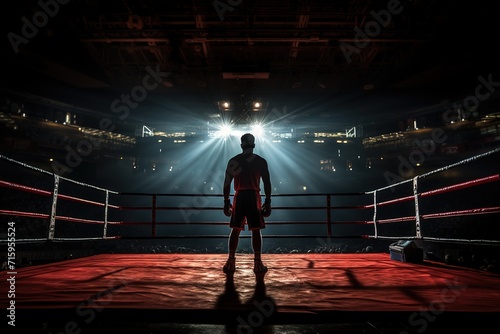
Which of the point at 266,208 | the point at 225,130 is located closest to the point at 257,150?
the point at 225,130

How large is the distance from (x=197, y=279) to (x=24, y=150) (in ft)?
69.3

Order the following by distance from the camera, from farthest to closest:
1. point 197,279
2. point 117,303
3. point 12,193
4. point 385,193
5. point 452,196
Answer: point 385,193
point 452,196
point 12,193
point 197,279
point 117,303

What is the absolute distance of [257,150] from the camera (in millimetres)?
25516

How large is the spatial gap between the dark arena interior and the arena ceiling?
0.23 feet

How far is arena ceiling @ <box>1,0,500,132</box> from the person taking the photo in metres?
7.85

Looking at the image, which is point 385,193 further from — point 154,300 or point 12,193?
point 12,193

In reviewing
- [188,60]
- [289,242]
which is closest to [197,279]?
[188,60]

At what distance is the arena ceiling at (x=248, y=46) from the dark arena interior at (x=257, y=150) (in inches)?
2.8

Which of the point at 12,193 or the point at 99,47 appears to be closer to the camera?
the point at 99,47

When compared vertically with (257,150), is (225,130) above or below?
above

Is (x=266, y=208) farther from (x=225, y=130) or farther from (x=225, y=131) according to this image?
(x=225, y=131)

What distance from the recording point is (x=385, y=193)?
22797mm

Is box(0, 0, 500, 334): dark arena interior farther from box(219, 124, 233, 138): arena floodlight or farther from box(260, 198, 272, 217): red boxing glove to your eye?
box(260, 198, 272, 217): red boxing glove

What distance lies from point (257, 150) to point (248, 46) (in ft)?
53.8
